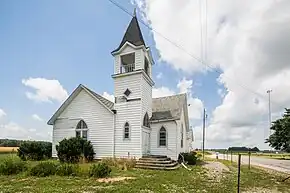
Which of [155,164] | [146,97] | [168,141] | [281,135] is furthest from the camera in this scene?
[146,97]

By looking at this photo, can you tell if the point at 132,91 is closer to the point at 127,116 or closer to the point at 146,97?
the point at 146,97

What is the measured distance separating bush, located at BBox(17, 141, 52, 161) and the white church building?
102 cm

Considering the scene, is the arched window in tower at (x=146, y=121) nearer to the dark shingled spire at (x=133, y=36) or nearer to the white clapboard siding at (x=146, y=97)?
the white clapboard siding at (x=146, y=97)

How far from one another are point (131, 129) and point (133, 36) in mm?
8259

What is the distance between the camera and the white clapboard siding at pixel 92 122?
2120cm

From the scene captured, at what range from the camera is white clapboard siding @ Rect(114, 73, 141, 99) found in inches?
828

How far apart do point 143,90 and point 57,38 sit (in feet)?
27.1

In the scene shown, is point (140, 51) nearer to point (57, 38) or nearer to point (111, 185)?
point (57, 38)

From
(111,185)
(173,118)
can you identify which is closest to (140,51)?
(173,118)

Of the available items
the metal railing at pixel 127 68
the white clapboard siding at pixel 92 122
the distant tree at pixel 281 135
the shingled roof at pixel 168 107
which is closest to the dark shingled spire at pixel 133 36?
the metal railing at pixel 127 68

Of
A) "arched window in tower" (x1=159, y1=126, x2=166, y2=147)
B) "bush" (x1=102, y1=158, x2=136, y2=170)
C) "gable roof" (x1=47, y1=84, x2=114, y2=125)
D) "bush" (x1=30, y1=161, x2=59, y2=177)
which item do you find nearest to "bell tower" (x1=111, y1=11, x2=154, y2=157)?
"gable roof" (x1=47, y1=84, x2=114, y2=125)

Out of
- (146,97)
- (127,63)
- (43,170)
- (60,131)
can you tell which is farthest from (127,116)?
(43,170)

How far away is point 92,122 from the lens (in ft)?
71.7

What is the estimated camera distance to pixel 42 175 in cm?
1205
